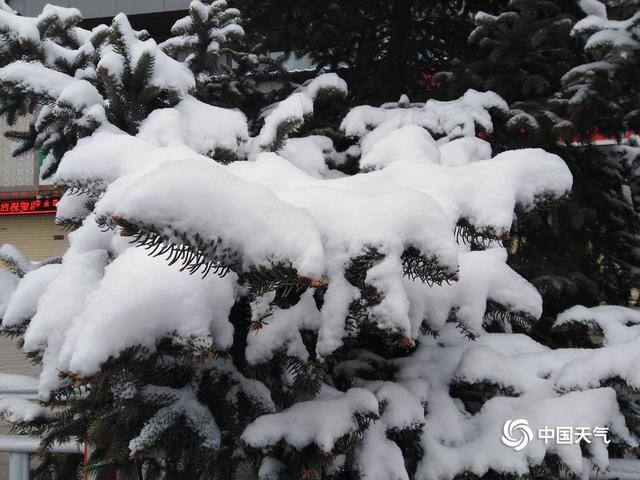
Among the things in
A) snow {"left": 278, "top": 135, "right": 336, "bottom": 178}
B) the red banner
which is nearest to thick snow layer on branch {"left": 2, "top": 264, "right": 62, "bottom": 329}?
snow {"left": 278, "top": 135, "right": 336, "bottom": 178}

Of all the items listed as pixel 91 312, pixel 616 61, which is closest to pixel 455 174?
pixel 91 312

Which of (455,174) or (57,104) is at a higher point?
(455,174)

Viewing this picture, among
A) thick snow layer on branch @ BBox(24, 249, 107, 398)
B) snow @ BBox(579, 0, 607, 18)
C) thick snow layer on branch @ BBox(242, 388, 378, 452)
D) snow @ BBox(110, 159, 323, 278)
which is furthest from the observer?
snow @ BBox(579, 0, 607, 18)

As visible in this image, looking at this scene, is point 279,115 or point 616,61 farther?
point 616,61

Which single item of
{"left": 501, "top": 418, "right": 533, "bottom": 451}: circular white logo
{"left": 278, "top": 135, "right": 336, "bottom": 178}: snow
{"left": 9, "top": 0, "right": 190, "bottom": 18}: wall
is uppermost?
{"left": 278, "top": 135, "right": 336, "bottom": 178}: snow

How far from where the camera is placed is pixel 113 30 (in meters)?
2.32

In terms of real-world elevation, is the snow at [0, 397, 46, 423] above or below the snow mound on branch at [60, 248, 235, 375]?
below

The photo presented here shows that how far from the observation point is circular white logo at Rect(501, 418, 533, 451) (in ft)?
5.56

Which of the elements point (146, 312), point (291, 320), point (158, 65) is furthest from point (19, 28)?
point (291, 320)

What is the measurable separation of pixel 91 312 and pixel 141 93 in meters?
1.32

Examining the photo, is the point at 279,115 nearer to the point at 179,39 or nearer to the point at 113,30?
the point at 113,30

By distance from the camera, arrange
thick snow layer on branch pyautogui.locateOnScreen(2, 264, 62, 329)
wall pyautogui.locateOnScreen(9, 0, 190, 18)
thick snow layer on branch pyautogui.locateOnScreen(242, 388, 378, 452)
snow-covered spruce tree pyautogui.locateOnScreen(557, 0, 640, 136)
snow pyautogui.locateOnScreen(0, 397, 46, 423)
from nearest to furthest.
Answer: thick snow layer on branch pyautogui.locateOnScreen(242, 388, 378, 452) < thick snow layer on branch pyautogui.locateOnScreen(2, 264, 62, 329) < snow pyautogui.locateOnScreen(0, 397, 46, 423) < snow-covered spruce tree pyautogui.locateOnScreen(557, 0, 640, 136) < wall pyautogui.locateOnScreen(9, 0, 190, 18)

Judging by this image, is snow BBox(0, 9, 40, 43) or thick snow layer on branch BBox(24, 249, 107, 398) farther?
snow BBox(0, 9, 40, 43)

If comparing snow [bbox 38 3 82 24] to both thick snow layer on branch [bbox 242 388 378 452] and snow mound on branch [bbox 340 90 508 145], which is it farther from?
thick snow layer on branch [bbox 242 388 378 452]
